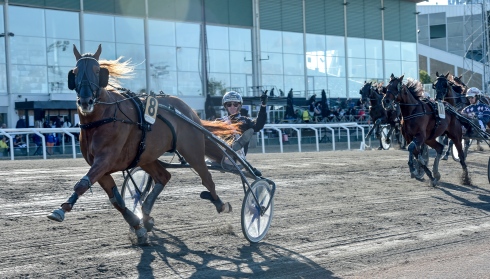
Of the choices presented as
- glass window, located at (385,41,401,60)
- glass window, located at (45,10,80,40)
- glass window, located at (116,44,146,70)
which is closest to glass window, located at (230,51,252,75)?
glass window, located at (116,44,146,70)

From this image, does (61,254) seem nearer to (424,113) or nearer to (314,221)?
(314,221)

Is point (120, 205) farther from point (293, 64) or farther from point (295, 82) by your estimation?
point (293, 64)

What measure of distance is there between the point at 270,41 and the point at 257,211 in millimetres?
30671

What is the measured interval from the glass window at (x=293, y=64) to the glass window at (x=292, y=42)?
0.29 m

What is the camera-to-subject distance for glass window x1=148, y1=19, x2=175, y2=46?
1259 inches

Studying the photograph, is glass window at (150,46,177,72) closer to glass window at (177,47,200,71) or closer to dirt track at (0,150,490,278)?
glass window at (177,47,200,71)

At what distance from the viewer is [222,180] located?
11469 millimetres

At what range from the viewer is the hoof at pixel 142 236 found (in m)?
6.16

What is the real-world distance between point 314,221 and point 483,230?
1867mm

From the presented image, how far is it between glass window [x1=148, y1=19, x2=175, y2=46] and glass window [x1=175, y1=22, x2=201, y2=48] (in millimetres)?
330

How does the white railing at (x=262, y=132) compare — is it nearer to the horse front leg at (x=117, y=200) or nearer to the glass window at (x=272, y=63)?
the glass window at (x=272, y=63)

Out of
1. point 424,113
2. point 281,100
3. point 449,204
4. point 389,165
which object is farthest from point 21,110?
point 449,204

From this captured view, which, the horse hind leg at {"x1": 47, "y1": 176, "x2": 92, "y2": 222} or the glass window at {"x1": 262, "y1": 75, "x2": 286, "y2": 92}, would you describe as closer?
the horse hind leg at {"x1": 47, "y1": 176, "x2": 92, "y2": 222}

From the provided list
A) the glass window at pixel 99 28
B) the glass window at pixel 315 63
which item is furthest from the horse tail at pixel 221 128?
the glass window at pixel 315 63
